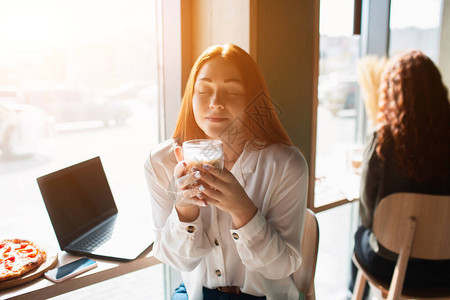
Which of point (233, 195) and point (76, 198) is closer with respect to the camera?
point (233, 195)

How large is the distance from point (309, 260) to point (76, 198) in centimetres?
55

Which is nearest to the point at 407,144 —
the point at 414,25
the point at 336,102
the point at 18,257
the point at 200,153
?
the point at 336,102

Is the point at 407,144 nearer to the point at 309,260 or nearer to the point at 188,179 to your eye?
the point at 309,260

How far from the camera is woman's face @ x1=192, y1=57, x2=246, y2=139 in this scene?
1.79 feet

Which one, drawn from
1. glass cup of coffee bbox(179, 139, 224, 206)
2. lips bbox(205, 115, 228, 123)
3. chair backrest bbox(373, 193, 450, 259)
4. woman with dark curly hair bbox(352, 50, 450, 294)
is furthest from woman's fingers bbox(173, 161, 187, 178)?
woman with dark curly hair bbox(352, 50, 450, 294)

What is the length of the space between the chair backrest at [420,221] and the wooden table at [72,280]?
0.65m

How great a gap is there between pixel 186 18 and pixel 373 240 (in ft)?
3.47

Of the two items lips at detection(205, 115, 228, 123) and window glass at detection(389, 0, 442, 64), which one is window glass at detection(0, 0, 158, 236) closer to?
lips at detection(205, 115, 228, 123)

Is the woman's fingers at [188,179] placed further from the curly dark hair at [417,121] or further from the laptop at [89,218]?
the curly dark hair at [417,121]

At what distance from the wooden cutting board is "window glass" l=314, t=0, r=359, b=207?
754 millimetres

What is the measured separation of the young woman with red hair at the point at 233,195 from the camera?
0.54 meters

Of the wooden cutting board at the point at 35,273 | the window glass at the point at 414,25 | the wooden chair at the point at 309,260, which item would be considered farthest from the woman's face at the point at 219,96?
the window glass at the point at 414,25

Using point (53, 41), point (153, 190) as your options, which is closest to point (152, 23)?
point (53, 41)

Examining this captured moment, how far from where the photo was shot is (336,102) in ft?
4.76
